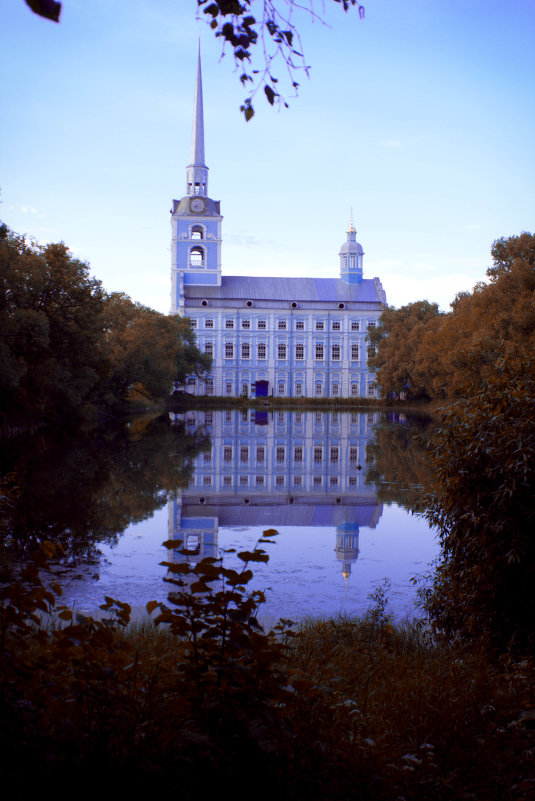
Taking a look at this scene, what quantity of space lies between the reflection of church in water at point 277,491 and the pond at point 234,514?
0.04 m

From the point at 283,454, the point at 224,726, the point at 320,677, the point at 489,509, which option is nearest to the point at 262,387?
the point at 283,454

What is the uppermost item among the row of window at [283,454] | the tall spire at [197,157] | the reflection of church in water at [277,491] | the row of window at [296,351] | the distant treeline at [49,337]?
the tall spire at [197,157]

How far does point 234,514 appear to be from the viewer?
15.8 m

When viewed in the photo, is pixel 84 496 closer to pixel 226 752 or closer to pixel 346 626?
pixel 346 626

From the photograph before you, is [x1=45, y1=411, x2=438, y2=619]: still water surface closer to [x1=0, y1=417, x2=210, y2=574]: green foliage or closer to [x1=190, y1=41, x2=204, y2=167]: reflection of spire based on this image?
[x1=0, y1=417, x2=210, y2=574]: green foliage

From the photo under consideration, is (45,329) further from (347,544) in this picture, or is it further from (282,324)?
(282,324)

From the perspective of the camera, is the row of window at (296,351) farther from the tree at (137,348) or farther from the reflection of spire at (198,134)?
the tree at (137,348)

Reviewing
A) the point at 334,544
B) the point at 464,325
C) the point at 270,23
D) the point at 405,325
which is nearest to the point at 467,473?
the point at 270,23

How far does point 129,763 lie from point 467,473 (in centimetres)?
457

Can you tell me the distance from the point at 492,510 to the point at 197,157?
9220 cm

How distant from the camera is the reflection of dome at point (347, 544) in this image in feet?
38.1

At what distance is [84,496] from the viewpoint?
16.6 m

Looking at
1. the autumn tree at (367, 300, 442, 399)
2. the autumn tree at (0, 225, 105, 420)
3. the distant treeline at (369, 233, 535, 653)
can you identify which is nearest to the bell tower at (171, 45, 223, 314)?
the autumn tree at (367, 300, 442, 399)

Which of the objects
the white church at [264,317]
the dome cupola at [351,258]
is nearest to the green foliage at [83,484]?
the white church at [264,317]
